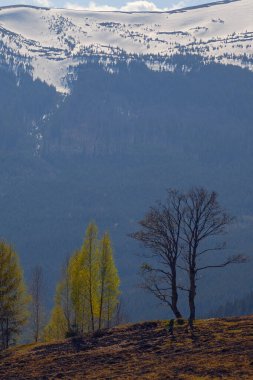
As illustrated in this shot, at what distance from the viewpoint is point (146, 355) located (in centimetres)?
4978

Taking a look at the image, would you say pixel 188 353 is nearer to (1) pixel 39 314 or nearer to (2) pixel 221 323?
(2) pixel 221 323

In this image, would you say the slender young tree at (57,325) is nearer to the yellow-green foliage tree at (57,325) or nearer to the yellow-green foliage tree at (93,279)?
the yellow-green foliage tree at (57,325)

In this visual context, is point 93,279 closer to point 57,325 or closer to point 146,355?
point 57,325

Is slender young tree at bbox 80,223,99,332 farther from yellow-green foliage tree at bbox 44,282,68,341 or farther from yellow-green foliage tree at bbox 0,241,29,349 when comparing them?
yellow-green foliage tree at bbox 44,282,68,341

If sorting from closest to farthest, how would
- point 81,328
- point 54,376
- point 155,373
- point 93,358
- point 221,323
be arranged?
1. point 155,373
2. point 54,376
3. point 93,358
4. point 221,323
5. point 81,328

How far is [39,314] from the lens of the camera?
336 ft

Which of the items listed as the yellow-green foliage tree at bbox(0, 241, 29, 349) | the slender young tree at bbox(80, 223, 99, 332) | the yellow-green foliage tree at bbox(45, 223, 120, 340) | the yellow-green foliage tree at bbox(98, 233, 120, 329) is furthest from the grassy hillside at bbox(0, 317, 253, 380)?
the yellow-green foliage tree at bbox(98, 233, 120, 329)

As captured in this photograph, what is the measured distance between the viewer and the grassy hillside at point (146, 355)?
44375mm

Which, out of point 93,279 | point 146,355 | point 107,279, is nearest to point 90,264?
point 93,279

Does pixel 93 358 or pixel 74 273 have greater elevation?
pixel 74 273

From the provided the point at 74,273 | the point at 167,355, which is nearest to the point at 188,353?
the point at 167,355

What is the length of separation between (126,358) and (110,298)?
29.7 metres

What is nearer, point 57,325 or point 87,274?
point 87,274

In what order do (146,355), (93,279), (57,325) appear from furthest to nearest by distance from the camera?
(57,325) → (93,279) → (146,355)
